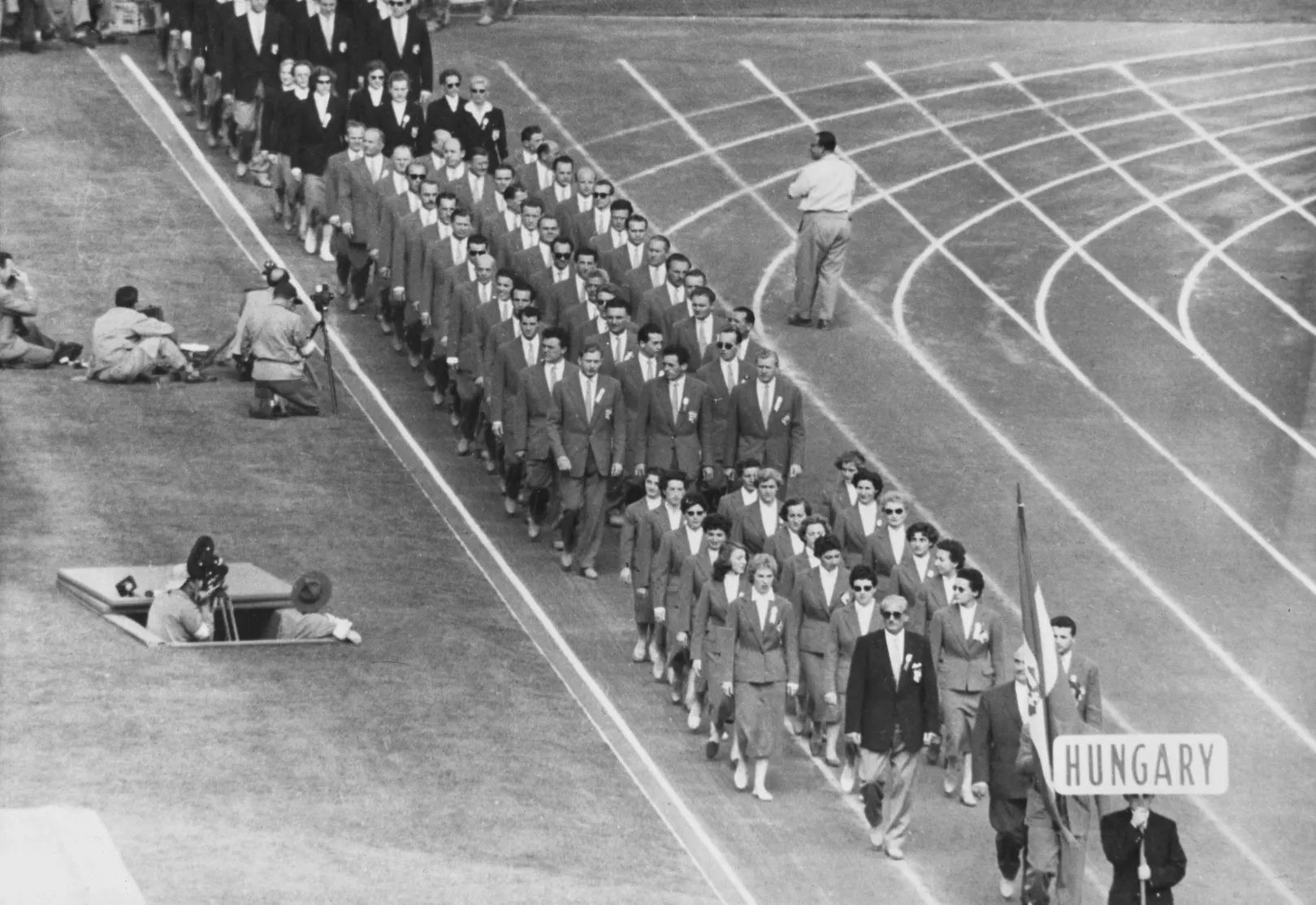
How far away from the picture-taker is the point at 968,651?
20.0 metres

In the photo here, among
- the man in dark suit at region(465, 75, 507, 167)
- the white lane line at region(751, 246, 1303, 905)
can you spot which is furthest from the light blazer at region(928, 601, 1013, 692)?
the man in dark suit at region(465, 75, 507, 167)

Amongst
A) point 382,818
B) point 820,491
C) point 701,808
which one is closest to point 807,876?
point 701,808

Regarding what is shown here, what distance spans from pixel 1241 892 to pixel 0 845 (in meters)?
7.48

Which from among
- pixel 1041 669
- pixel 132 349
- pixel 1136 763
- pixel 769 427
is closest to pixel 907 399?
pixel 769 427

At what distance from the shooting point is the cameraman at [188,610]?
21250 millimetres

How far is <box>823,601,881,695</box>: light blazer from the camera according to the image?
20.1 metres

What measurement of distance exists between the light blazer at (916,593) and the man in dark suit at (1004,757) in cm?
172

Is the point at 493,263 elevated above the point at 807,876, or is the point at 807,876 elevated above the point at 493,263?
the point at 493,263

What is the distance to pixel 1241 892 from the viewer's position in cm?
1894

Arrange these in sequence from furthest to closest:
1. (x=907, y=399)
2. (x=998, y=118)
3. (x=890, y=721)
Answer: (x=998, y=118), (x=907, y=399), (x=890, y=721)

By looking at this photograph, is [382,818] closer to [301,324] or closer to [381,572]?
[381,572]

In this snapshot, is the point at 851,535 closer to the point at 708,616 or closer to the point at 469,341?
the point at 708,616

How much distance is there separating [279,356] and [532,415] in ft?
9.73

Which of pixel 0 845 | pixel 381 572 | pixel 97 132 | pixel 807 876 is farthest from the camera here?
pixel 97 132
